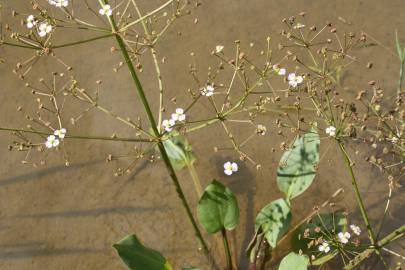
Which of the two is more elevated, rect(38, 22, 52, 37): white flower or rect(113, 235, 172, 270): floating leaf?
rect(38, 22, 52, 37): white flower

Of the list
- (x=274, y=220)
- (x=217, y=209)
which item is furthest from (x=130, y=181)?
(x=274, y=220)

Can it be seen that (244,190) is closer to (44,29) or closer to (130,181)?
(130,181)

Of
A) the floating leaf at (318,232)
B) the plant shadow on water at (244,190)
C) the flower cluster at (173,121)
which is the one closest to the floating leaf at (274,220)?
the floating leaf at (318,232)

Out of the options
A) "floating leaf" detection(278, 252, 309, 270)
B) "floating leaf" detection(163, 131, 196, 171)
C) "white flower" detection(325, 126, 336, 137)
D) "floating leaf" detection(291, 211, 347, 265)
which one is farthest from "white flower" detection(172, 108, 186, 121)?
"floating leaf" detection(291, 211, 347, 265)

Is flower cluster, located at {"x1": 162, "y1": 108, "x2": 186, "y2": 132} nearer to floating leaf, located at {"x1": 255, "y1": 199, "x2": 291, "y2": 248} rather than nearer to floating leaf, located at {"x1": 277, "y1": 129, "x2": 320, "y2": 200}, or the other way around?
floating leaf, located at {"x1": 277, "y1": 129, "x2": 320, "y2": 200}

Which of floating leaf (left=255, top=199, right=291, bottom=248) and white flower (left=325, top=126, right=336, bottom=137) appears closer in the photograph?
white flower (left=325, top=126, right=336, bottom=137)

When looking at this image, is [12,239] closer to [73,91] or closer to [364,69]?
[73,91]

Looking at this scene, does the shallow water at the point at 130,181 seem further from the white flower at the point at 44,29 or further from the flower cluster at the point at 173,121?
the white flower at the point at 44,29
